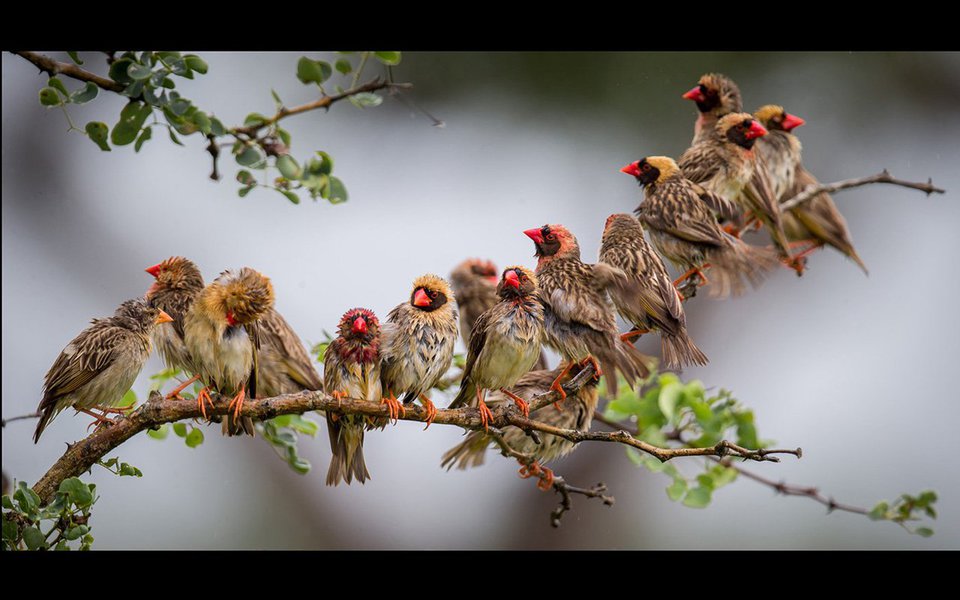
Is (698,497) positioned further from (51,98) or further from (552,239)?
(51,98)

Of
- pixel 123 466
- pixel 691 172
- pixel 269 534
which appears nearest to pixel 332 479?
pixel 123 466

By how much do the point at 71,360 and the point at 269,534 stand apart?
442 centimetres

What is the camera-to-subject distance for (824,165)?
830cm

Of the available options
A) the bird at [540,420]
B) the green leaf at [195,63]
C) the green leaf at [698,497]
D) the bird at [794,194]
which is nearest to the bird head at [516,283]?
the bird at [540,420]

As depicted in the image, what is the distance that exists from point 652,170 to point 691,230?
370 mm

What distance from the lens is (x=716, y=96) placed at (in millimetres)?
5031

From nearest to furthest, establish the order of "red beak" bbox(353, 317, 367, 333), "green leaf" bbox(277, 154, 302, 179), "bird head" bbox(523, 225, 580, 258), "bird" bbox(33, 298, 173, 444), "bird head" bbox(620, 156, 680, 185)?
1. "green leaf" bbox(277, 154, 302, 179)
2. "red beak" bbox(353, 317, 367, 333)
3. "bird head" bbox(523, 225, 580, 258)
4. "bird" bbox(33, 298, 173, 444)
5. "bird head" bbox(620, 156, 680, 185)

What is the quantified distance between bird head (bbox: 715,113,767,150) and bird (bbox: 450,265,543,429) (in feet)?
4.51

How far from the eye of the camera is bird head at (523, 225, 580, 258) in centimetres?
357

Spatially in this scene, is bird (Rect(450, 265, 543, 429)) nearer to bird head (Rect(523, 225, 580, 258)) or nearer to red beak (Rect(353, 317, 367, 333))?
bird head (Rect(523, 225, 580, 258))

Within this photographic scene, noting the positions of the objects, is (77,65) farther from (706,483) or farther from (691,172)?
(706,483)

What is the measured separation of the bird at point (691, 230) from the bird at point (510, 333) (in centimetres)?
69

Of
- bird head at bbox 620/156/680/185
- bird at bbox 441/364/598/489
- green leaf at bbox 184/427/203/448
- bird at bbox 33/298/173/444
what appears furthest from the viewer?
bird at bbox 441/364/598/489

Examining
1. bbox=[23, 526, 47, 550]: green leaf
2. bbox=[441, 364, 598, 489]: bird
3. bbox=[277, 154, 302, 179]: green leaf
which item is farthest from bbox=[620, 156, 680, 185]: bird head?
bbox=[23, 526, 47, 550]: green leaf
